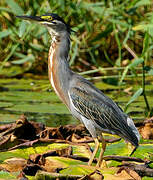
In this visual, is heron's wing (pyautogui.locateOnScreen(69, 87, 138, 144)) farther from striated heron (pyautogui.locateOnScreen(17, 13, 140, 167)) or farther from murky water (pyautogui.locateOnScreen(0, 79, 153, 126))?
murky water (pyautogui.locateOnScreen(0, 79, 153, 126))

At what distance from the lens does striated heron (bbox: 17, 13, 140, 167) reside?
14.1 feet

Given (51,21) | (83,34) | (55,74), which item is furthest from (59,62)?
(83,34)

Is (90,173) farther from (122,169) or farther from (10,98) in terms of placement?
(10,98)

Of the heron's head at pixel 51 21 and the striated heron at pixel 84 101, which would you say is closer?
the striated heron at pixel 84 101

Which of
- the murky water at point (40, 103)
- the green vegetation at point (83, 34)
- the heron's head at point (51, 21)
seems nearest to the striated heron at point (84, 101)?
the heron's head at point (51, 21)

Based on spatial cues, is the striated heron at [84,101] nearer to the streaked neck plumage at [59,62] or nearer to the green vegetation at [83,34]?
the streaked neck plumage at [59,62]

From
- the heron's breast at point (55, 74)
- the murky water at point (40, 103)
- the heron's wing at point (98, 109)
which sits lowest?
the murky water at point (40, 103)

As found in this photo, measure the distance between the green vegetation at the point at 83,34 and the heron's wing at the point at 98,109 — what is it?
199 cm

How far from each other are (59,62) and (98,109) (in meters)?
0.53

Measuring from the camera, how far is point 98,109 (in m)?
4.36

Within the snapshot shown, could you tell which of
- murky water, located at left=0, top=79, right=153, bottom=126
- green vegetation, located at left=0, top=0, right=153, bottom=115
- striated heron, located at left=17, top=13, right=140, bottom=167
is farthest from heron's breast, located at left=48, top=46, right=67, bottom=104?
green vegetation, located at left=0, top=0, right=153, bottom=115

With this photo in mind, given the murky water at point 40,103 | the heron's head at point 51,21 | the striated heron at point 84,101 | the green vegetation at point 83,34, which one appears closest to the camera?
the striated heron at point 84,101

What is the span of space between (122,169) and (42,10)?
401 cm

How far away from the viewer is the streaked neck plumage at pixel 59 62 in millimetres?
4398
